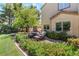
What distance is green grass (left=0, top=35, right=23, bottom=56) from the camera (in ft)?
16.4

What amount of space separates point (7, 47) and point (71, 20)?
1.40m

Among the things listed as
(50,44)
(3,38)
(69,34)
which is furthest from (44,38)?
(3,38)

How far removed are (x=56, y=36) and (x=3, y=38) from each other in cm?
106

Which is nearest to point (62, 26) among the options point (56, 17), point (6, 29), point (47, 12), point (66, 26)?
point (66, 26)

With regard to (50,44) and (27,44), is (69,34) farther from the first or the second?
(27,44)

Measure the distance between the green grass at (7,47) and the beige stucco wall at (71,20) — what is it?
86cm

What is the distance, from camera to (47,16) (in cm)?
523

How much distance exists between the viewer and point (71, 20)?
510 centimetres

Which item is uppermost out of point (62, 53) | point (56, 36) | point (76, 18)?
point (76, 18)

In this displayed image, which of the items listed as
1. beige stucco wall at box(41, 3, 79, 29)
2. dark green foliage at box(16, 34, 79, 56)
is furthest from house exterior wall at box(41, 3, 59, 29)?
dark green foliage at box(16, 34, 79, 56)

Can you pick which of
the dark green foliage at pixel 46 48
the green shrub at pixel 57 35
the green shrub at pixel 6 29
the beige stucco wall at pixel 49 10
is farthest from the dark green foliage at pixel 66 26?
the green shrub at pixel 6 29

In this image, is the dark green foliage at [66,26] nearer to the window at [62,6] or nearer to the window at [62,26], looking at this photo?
the window at [62,26]

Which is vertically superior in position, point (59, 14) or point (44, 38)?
point (59, 14)

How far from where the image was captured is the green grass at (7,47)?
498 cm
